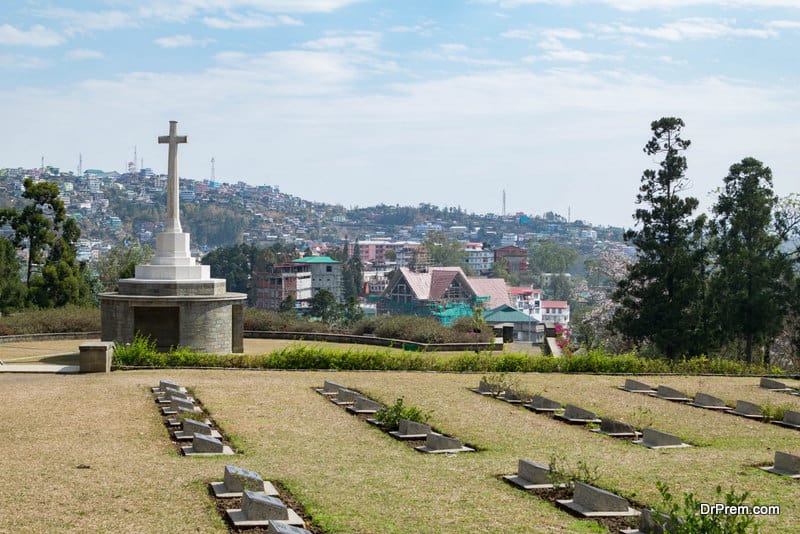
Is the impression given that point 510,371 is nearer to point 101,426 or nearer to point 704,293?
point 101,426

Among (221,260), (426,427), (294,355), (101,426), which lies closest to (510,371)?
(294,355)

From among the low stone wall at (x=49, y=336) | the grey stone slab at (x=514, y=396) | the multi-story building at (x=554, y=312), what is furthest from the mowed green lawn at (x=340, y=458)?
the multi-story building at (x=554, y=312)

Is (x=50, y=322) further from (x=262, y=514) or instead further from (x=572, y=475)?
(x=572, y=475)

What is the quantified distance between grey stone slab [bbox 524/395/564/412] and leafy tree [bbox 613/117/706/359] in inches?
677

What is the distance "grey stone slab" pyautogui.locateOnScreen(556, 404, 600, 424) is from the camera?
45.3ft

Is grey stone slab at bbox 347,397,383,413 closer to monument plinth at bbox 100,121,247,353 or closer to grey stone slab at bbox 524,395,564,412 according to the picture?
grey stone slab at bbox 524,395,564,412

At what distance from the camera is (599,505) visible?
830 cm

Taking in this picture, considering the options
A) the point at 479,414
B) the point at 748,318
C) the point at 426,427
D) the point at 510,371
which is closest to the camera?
the point at 426,427

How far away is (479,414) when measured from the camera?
563 inches

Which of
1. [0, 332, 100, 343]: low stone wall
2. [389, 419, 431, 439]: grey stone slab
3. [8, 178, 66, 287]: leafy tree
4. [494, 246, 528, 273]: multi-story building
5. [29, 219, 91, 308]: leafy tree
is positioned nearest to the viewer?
[389, 419, 431, 439]: grey stone slab

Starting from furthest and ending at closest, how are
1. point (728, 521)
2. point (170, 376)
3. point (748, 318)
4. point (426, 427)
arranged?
point (748, 318) → point (170, 376) → point (426, 427) → point (728, 521)

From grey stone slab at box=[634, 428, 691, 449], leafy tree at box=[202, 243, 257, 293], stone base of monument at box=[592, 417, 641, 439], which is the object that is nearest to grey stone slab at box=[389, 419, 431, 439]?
stone base of monument at box=[592, 417, 641, 439]

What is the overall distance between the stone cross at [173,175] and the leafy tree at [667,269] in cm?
1543

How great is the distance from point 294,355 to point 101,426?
28.6ft
